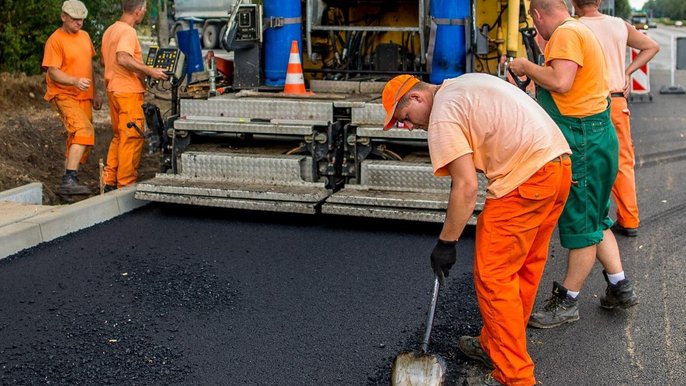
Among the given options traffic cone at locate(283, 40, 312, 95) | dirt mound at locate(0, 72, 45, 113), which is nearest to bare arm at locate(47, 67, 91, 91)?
traffic cone at locate(283, 40, 312, 95)

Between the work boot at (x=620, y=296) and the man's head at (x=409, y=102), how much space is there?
1727 mm

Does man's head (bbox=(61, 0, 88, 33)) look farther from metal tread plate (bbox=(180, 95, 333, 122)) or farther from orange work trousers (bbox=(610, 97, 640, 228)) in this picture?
orange work trousers (bbox=(610, 97, 640, 228))

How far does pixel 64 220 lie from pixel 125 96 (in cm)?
161

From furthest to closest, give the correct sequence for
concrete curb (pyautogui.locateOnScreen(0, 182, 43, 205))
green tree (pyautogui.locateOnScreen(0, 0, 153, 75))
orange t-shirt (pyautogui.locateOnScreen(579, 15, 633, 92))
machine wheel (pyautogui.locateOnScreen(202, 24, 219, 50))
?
machine wheel (pyautogui.locateOnScreen(202, 24, 219, 50))
green tree (pyautogui.locateOnScreen(0, 0, 153, 75))
concrete curb (pyautogui.locateOnScreen(0, 182, 43, 205))
orange t-shirt (pyautogui.locateOnScreen(579, 15, 633, 92))

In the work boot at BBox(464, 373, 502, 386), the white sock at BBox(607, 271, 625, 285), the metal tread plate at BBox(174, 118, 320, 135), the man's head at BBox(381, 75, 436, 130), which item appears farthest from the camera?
the metal tread plate at BBox(174, 118, 320, 135)

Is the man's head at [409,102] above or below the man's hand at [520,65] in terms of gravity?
below

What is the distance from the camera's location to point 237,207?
20.8ft

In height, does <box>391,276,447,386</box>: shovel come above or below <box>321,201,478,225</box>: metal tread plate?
below

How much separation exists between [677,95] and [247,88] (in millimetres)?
12091

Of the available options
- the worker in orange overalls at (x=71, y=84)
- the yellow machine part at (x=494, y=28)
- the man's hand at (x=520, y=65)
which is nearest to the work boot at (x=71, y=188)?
the worker in orange overalls at (x=71, y=84)

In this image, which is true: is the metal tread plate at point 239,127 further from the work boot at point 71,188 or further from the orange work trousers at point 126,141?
the work boot at point 71,188

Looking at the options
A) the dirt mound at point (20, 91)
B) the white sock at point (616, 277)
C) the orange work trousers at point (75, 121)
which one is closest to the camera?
the white sock at point (616, 277)

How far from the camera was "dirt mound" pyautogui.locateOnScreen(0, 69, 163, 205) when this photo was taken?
26.5 ft

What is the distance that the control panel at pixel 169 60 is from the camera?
276 inches
